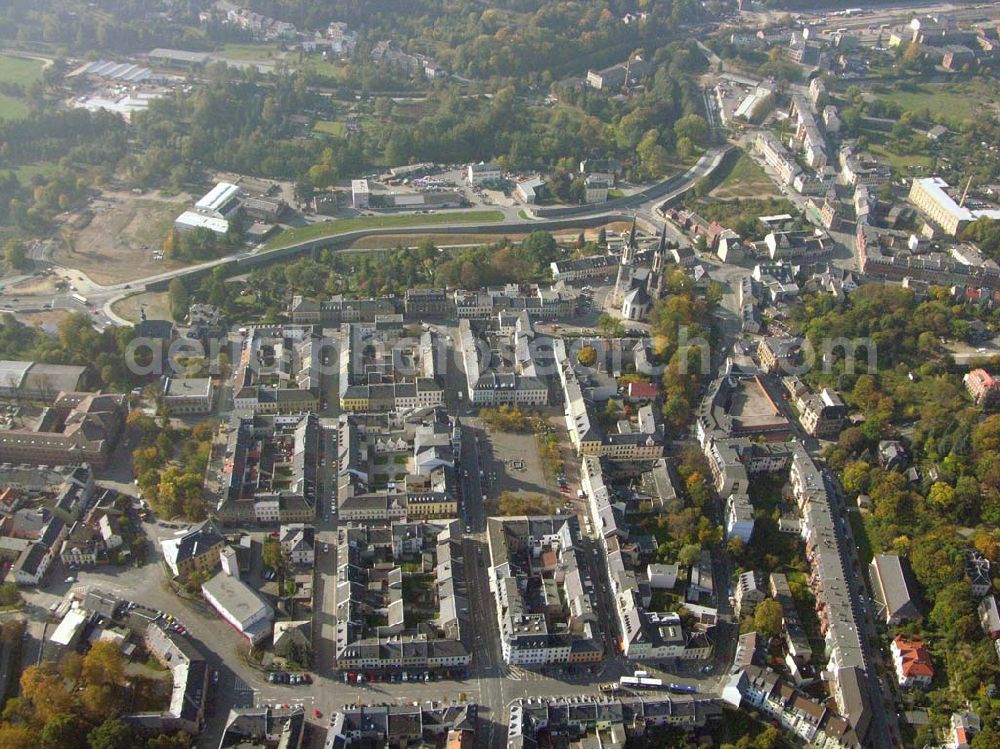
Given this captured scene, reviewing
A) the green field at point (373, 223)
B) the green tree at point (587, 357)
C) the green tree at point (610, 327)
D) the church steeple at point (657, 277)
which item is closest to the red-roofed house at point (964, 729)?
the green tree at point (587, 357)

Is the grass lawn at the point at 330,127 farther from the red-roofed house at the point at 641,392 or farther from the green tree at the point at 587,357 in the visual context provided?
the red-roofed house at the point at 641,392

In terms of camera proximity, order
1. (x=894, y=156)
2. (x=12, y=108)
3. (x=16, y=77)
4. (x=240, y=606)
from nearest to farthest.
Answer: (x=240, y=606), (x=894, y=156), (x=12, y=108), (x=16, y=77)

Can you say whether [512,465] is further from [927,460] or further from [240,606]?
[927,460]

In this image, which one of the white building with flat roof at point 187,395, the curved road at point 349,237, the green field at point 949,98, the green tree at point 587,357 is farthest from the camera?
the green field at point 949,98

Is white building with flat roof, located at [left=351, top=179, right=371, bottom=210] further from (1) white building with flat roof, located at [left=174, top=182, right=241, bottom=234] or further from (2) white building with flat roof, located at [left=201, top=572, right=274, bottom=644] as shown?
(2) white building with flat roof, located at [left=201, top=572, right=274, bottom=644]

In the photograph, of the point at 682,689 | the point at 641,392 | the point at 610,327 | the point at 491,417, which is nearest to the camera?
the point at 682,689

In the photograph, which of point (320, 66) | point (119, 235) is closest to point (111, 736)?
point (119, 235)

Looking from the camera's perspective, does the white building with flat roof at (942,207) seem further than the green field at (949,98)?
No

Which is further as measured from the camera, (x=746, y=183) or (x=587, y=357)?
(x=746, y=183)
